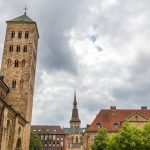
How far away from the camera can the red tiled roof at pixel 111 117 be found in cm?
7025

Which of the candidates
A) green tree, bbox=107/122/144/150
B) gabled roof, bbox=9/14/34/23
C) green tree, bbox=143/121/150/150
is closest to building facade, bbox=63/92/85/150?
gabled roof, bbox=9/14/34/23

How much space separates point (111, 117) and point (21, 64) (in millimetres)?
26476

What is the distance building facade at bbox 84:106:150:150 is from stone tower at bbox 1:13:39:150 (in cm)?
1592

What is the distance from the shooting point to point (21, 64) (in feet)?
206

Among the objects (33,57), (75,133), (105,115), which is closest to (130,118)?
(105,115)

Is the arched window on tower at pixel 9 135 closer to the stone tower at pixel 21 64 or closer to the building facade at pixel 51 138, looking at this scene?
the stone tower at pixel 21 64

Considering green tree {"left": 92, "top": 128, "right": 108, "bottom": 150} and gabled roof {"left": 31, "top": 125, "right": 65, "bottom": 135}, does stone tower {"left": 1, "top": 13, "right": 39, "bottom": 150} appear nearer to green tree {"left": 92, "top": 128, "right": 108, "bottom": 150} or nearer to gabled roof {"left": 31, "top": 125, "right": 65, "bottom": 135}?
green tree {"left": 92, "top": 128, "right": 108, "bottom": 150}

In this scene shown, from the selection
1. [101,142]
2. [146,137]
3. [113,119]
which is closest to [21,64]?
[101,142]

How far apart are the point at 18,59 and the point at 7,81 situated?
576cm

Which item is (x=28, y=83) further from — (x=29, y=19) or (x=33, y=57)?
(x=29, y=19)

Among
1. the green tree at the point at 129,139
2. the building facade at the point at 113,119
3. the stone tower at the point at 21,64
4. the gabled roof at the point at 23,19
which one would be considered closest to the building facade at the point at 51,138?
the building facade at the point at 113,119

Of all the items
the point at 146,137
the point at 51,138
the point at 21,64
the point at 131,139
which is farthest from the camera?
the point at 51,138

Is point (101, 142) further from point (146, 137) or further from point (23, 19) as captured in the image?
point (23, 19)

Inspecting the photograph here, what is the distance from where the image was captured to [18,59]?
6316 centimetres
